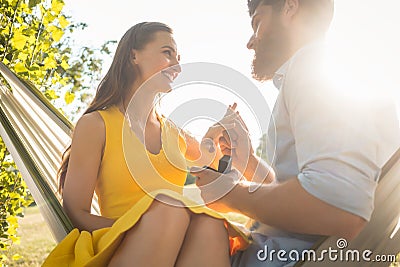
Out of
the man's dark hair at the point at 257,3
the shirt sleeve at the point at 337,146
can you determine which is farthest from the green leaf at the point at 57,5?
the shirt sleeve at the point at 337,146

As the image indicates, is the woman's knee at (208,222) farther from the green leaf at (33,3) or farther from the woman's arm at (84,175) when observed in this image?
the green leaf at (33,3)

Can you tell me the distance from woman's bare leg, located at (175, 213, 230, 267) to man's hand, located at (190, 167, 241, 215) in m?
0.06

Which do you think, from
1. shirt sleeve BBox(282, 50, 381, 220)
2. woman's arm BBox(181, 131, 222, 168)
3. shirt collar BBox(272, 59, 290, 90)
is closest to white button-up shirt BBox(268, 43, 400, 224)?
shirt sleeve BBox(282, 50, 381, 220)

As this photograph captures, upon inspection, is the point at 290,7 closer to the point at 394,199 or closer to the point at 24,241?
the point at 394,199

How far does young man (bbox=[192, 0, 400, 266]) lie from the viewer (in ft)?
4.40

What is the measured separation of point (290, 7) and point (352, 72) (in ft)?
0.93

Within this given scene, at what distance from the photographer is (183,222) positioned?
152cm

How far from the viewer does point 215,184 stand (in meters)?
1.50

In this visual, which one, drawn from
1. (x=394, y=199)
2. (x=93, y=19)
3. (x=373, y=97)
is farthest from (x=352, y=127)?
(x=93, y=19)

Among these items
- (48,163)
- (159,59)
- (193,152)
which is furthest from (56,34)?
(193,152)

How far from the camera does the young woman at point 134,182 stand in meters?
Answer: 1.50

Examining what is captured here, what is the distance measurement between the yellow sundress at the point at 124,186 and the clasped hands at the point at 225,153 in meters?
0.06

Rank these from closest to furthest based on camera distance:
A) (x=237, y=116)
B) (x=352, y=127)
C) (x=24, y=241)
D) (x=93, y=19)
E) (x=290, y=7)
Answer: (x=352, y=127) < (x=290, y=7) < (x=237, y=116) < (x=93, y=19) < (x=24, y=241)

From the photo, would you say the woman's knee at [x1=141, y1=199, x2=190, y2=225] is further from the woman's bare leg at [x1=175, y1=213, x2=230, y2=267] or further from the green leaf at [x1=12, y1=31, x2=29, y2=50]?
the green leaf at [x1=12, y1=31, x2=29, y2=50]
